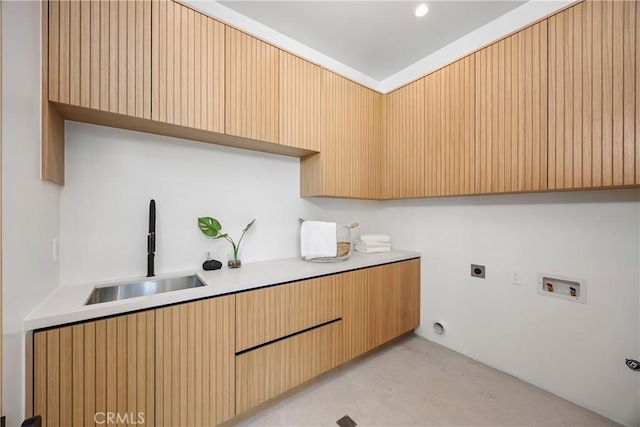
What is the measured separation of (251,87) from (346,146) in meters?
0.88

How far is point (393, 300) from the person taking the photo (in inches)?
81.2

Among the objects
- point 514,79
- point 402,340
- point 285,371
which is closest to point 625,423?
point 402,340

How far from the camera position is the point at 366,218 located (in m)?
2.65

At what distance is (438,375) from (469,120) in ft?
6.28

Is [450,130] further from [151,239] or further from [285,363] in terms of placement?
[151,239]

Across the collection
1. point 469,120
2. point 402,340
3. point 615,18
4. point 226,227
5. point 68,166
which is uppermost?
point 615,18

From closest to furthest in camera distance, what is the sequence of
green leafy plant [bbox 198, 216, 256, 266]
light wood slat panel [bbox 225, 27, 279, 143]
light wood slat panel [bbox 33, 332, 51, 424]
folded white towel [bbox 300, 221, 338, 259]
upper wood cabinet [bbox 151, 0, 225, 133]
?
1. light wood slat panel [bbox 33, 332, 51, 424]
2. upper wood cabinet [bbox 151, 0, 225, 133]
3. light wood slat panel [bbox 225, 27, 279, 143]
4. green leafy plant [bbox 198, 216, 256, 266]
5. folded white towel [bbox 300, 221, 338, 259]

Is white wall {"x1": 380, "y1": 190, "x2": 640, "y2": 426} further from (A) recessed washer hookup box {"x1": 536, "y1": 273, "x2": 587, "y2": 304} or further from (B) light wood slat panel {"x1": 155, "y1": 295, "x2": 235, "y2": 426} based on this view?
(B) light wood slat panel {"x1": 155, "y1": 295, "x2": 235, "y2": 426}

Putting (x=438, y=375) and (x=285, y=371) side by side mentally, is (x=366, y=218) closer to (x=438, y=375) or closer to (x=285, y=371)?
(x=438, y=375)

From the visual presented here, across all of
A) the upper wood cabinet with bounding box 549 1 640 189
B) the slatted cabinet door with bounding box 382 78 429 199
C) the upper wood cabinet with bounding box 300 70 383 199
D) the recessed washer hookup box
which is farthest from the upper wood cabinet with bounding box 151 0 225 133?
the recessed washer hookup box

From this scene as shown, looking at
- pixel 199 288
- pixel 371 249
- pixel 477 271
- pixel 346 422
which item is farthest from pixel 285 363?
pixel 477 271

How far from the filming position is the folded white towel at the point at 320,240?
1.84 metres

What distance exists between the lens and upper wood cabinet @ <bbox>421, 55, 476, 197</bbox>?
5.73ft

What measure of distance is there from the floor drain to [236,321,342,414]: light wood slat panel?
0.29 metres
